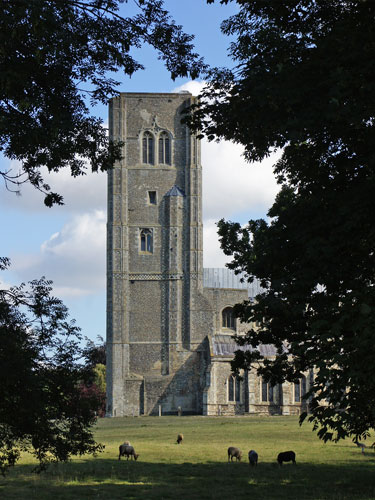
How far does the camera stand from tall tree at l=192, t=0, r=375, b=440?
12602 mm

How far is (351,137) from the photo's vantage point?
14.2 meters

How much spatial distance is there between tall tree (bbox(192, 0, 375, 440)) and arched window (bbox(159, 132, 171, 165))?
182 feet

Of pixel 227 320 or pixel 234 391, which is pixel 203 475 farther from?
pixel 227 320

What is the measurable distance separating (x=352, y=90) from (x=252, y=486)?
37.0 feet

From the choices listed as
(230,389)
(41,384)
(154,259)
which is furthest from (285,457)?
(154,259)

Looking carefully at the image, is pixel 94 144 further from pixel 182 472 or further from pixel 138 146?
pixel 138 146

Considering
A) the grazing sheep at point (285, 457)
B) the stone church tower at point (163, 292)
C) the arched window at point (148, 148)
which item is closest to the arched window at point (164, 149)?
the stone church tower at point (163, 292)

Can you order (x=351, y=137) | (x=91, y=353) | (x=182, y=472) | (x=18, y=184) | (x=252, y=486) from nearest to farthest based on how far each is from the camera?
1. (x=351, y=137)
2. (x=18, y=184)
3. (x=91, y=353)
4. (x=252, y=486)
5. (x=182, y=472)

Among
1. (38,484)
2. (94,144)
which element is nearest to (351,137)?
(94,144)

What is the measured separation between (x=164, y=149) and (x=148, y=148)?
4.62 ft

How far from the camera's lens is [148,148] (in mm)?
72188

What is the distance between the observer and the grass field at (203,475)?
62.3ft

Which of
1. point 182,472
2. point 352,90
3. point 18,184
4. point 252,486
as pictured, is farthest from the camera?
point 182,472

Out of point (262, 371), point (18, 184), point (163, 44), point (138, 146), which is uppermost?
point (138, 146)
